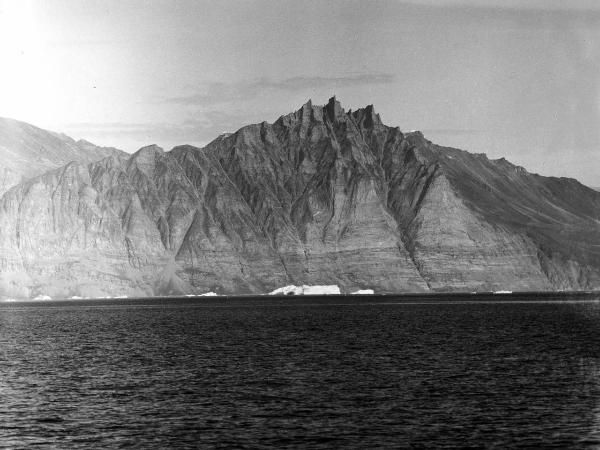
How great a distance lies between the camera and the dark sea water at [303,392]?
54062 mm

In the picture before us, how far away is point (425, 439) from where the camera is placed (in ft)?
173

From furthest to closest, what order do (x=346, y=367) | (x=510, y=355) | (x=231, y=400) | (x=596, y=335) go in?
(x=596, y=335) < (x=510, y=355) < (x=346, y=367) < (x=231, y=400)

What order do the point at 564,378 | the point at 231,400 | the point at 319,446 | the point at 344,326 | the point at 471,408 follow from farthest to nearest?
the point at 344,326 → the point at 564,378 → the point at 231,400 → the point at 471,408 → the point at 319,446

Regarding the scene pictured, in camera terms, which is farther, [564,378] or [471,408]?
[564,378]

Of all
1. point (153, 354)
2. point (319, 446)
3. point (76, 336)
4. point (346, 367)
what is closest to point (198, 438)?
point (319, 446)

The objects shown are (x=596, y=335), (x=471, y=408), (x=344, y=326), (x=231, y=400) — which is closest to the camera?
(x=471, y=408)

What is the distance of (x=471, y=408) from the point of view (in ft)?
206

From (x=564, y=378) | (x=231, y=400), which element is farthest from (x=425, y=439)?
(x=564, y=378)

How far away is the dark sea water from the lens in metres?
54.1

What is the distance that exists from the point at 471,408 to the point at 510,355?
39.9 m

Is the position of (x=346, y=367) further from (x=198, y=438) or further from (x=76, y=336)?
(x=76, y=336)

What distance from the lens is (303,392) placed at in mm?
71312

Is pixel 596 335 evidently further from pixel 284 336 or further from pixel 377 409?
pixel 377 409

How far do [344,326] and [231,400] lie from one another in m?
97.2
